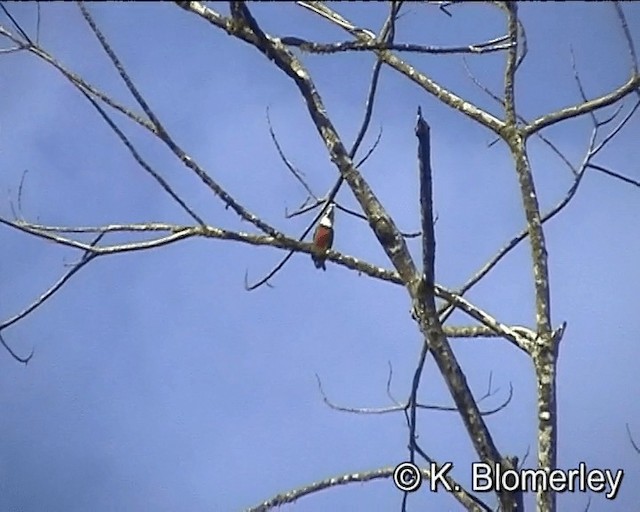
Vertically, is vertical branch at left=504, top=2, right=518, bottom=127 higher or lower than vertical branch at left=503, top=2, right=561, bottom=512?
higher

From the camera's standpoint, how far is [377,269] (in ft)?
8.09

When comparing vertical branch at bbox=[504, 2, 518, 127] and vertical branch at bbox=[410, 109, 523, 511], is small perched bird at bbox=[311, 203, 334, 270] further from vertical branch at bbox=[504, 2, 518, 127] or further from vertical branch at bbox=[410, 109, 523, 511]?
vertical branch at bbox=[504, 2, 518, 127]

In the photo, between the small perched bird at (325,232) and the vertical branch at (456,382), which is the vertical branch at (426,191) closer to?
the vertical branch at (456,382)

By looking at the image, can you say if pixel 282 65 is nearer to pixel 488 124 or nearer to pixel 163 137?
pixel 163 137

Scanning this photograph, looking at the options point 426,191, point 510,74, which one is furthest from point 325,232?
point 426,191

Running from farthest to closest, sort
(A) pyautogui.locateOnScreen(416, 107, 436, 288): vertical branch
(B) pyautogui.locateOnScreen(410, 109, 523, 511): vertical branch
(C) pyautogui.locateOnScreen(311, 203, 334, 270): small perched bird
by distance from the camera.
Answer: (C) pyautogui.locateOnScreen(311, 203, 334, 270): small perched bird, (B) pyautogui.locateOnScreen(410, 109, 523, 511): vertical branch, (A) pyautogui.locateOnScreen(416, 107, 436, 288): vertical branch

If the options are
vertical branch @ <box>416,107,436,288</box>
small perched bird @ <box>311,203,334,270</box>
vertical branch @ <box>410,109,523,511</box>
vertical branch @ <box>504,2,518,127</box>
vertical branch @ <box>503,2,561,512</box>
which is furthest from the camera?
small perched bird @ <box>311,203,334,270</box>

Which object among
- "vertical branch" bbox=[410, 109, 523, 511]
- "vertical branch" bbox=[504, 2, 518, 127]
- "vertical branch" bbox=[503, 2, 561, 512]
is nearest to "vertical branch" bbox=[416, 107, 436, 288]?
"vertical branch" bbox=[410, 109, 523, 511]

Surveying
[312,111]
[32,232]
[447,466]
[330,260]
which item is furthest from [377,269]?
[32,232]

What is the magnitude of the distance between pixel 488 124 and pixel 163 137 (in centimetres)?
94

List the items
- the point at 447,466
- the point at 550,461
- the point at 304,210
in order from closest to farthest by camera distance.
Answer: the point at 550,461
the point at 447,466
the point at 304,210

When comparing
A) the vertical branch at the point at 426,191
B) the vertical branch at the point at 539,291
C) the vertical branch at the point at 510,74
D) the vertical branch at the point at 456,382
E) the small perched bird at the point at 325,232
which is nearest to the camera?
the vertical branch at the point at 426,191

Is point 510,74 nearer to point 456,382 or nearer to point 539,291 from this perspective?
point 539,291

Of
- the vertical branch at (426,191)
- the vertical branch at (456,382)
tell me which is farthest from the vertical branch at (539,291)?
the vertical branch at (426,191)
